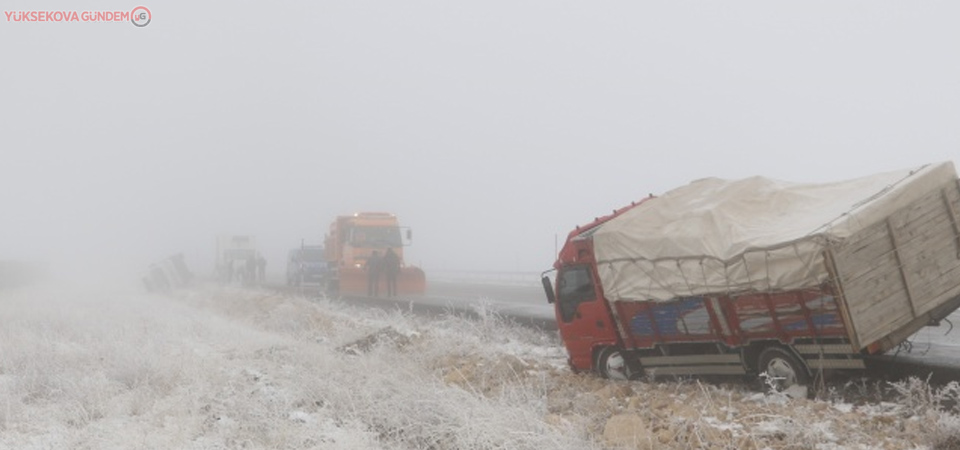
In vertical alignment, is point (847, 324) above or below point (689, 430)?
above

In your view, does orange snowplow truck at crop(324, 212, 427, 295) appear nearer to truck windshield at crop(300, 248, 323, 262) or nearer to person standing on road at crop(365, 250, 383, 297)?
person standing on road at crop(365, 250, 383, 297)

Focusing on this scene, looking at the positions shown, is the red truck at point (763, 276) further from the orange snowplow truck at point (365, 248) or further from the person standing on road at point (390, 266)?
the orange snowplow truck at point (365, 248)

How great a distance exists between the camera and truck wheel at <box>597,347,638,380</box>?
9.99m

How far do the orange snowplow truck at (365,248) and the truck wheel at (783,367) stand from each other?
19.5m

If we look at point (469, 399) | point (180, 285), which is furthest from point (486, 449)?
point (180, 285)

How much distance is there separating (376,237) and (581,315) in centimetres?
1866

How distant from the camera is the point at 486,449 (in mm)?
5562

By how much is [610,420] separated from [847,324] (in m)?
2.74

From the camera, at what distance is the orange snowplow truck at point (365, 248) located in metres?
27.4

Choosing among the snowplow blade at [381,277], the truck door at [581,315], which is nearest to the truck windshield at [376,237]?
the snowplow blade at [381,277]

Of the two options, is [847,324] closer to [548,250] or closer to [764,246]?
[764,246]

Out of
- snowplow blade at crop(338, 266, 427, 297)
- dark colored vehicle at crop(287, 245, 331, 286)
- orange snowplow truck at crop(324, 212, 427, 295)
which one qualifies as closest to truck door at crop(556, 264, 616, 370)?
orange snowplow truck at crop(324, 212, 427, 295)

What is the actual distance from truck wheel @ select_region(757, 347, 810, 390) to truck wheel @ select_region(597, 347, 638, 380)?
1.95m

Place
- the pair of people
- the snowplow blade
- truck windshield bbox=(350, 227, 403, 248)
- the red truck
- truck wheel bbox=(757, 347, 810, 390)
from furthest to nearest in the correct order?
1. truck windshield bbox=(350, 227, 403, 248)
2. the snowplow blade
3. the pair of people
4. truck wheel bbox=(757, 347, 810, 390)
5. the red truck
